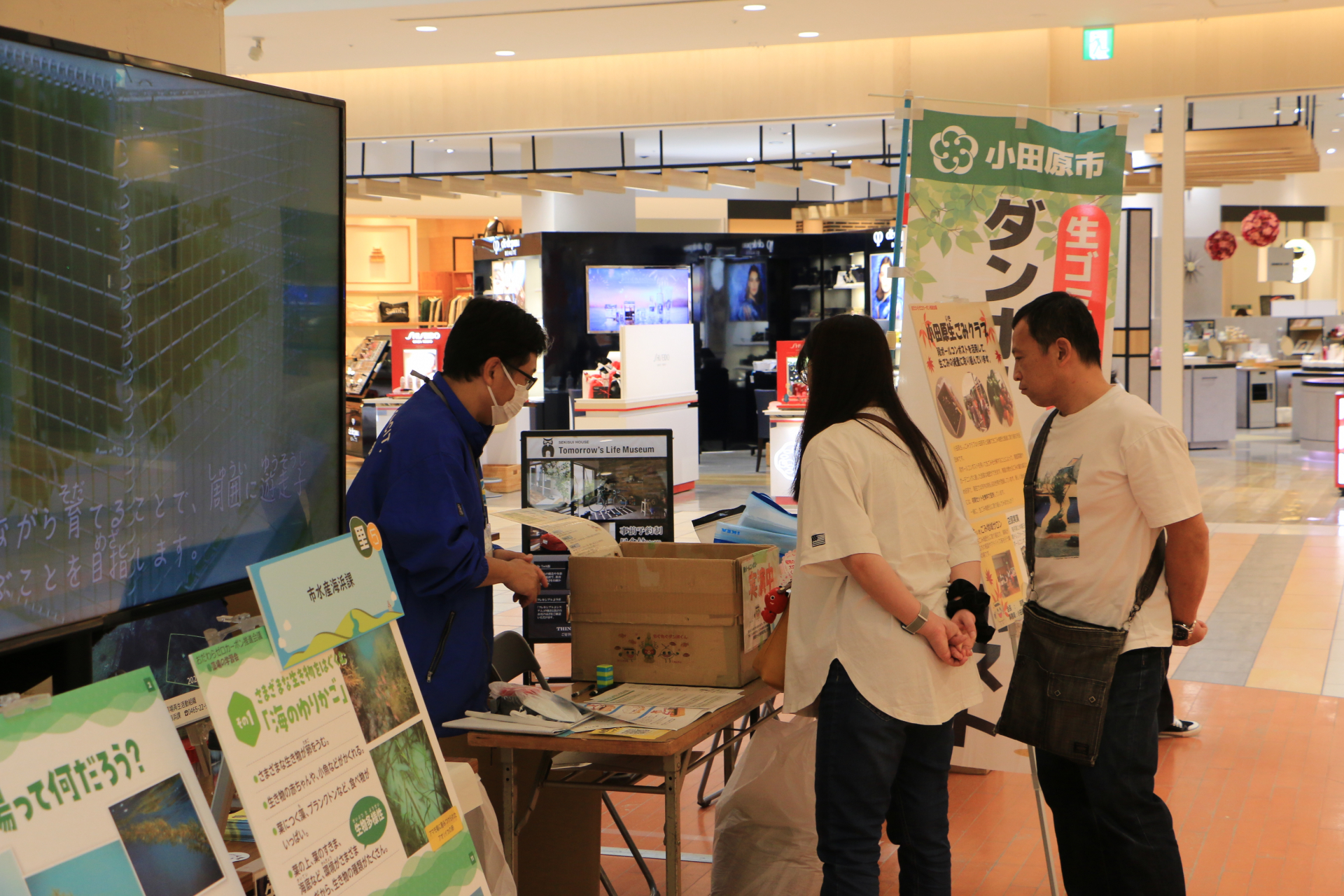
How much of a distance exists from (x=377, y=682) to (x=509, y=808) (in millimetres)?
982

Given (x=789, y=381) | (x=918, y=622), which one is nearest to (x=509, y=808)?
(x=918, y=622)

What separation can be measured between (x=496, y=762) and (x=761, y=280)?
13281 mm

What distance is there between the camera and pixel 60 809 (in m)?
1.19

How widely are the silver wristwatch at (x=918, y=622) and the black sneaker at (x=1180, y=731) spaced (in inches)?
110

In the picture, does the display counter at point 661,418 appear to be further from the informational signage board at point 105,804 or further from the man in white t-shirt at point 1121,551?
the informational signage board at point 105,804

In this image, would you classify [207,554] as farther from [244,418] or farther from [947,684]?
[947,684]

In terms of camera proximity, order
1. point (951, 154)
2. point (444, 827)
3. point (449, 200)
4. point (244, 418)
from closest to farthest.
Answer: point (444, 827)
point (244, 418)
point (951, 154)
point (449, 200)

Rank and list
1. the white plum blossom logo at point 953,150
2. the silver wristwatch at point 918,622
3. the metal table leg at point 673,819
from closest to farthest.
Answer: the silver wristwatch at point 918,622, the metal table leg at point 673,819, the white plum blossom logo at point 953,150

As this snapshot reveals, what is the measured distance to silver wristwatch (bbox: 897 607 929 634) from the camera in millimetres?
2266

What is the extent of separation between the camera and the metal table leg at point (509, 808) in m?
2.49

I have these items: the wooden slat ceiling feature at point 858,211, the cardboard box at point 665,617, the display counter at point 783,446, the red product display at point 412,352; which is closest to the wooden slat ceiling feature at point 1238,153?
the wooden slat ceiling feature at point 858,211

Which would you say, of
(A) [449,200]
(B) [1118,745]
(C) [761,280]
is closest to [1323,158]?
(C) [761,280]

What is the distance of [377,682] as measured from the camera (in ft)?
5.46

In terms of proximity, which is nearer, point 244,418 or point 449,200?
point 244,418
